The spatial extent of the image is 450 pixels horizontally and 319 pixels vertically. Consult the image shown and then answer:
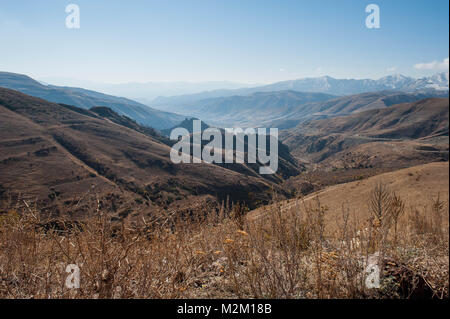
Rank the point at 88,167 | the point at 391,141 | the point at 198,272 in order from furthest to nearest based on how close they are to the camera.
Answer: the point at 391,141
the point at 88,167
the point at 198,272

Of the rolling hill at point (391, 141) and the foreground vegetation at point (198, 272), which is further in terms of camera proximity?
the rolling hill at point (391, 141)

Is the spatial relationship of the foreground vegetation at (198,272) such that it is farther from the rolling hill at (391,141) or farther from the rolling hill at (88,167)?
the rolling hill at (391,141)

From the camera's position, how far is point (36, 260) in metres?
2.82

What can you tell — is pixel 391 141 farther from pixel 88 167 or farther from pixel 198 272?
pixel 198 272

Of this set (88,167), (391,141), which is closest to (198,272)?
(88,167)

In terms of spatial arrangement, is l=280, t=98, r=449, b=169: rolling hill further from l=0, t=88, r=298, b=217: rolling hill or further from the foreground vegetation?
the foreground vegetation

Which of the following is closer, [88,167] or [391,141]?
[88,167]

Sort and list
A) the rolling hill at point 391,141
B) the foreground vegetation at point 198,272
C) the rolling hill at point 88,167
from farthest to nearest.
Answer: the rolling hill at point 391,141, the rolling hill at point 88,167, the foreground vegetation at point 198,272

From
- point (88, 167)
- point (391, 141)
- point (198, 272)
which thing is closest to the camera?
point (198, 272)

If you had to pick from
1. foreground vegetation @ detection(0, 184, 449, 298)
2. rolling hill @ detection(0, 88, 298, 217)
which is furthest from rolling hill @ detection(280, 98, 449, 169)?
foreground vegetation @ detection(0, 184, 449, 298)

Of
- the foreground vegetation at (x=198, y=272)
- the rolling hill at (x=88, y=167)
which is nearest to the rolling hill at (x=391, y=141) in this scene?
the rolling hill at (x=88, y=167)
